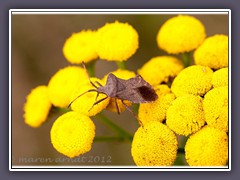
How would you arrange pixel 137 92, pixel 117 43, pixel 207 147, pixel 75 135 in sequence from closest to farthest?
pixel 207 147 < pixel 75 135 < pixel 137 92 < pixel 117 43

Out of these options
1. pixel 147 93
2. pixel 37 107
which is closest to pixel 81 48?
pixel 37 107

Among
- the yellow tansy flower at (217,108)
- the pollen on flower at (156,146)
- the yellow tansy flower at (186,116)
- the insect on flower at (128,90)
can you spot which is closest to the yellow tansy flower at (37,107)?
the insect on flower at (128,90)

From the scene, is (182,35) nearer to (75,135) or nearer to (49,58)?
(75,135)

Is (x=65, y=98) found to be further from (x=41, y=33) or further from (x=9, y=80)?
(x=41, y=33)

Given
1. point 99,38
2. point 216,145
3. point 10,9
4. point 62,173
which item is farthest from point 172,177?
point 10,9

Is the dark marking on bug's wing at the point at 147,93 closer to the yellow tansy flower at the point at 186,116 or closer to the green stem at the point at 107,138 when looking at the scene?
the yellow tansy flower at the point at 186,116

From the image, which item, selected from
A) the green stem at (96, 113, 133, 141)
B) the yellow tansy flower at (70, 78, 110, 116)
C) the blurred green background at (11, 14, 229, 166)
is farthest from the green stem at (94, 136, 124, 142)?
the yellow tansy flower at (70, 78, 110, 116)

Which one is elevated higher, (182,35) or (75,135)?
(182,35)

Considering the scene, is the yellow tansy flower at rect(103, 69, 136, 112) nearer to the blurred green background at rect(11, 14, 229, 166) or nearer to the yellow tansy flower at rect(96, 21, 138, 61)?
the yellow tansy flower at rect(96, 21, 138, 61)
